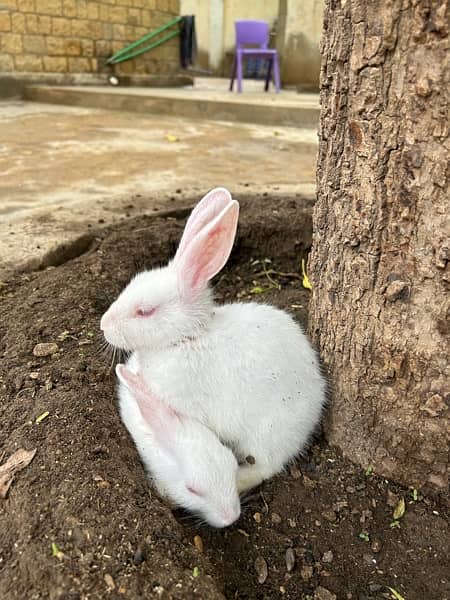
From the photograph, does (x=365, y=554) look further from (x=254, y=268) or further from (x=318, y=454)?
(x=254, y=268)

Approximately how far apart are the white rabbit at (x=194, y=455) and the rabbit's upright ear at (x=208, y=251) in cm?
36

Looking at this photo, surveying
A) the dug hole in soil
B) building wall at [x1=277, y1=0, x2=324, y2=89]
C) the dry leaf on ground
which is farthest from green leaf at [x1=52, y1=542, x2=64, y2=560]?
building wall at [x1=277, y1=0, x2=324, y2=89]

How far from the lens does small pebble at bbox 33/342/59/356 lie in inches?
81.9

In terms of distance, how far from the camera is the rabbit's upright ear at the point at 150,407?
5.12 ft

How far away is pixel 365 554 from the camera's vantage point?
157 centimetres

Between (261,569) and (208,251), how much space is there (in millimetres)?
904

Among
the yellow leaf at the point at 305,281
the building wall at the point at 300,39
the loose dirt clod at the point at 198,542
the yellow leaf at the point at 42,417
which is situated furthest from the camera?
the building wall at the point at 300,39

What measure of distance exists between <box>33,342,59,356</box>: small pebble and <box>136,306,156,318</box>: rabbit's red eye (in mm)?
470

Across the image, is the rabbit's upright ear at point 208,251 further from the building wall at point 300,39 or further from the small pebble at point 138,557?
the building wall at point 300,39

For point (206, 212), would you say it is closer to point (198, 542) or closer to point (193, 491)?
point (193, 491)

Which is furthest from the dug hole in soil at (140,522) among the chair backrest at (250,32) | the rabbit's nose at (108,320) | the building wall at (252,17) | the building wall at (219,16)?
the building wall at (219,16)

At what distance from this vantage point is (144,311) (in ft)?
5.98

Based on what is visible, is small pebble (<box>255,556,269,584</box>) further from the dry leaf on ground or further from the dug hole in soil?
the dry leaf on ground

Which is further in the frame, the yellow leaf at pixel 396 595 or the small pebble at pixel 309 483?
the small pebble at pixel 309 483
